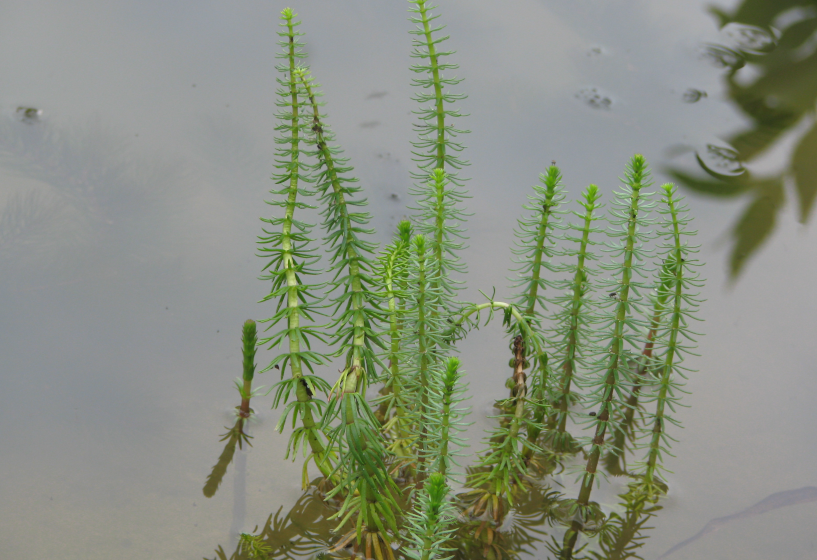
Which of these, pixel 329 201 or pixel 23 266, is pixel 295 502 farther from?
pixel 23 266

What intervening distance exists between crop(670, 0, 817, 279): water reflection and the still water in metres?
0.01

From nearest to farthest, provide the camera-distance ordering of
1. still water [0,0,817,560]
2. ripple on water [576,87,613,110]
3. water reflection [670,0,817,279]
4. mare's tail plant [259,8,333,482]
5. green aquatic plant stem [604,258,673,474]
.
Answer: mare's tail plant [259,8,333,482]
green aquatic plant stem [604,258,673,474]
still water [0,0,817,560]
water reflection [670,0,817,279]
ripple on water [576,87,613,110]

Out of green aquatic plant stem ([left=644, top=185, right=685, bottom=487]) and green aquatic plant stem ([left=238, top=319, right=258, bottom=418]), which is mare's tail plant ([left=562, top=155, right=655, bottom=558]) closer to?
green aquatic plant stem ([left=644, top=185, right=685, bottom=487])

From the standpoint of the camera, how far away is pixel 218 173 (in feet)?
11.8

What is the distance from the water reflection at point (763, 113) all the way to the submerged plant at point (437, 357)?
1.36 meters

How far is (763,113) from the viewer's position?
13.7 feet

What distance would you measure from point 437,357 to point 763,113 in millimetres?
2877

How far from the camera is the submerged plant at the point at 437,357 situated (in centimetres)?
213

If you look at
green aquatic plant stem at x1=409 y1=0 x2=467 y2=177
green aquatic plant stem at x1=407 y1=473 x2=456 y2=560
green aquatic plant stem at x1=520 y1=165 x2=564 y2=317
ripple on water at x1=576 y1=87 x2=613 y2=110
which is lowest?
green aquatic plant stem at x1=407 y1=473 x2=456 y2=560

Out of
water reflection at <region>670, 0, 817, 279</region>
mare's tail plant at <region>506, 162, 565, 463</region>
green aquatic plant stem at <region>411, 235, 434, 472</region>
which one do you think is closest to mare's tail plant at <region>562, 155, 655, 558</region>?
mare's tail plant at <region>506, 162, 565, 463</region>

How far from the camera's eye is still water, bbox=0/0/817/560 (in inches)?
102

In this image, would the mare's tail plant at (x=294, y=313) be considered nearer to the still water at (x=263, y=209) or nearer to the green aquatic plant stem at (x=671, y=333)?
the still water at (x=263, y=209)

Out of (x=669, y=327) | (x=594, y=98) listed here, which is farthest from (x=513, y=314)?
(x=594, y=98)

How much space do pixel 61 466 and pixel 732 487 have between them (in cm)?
239
